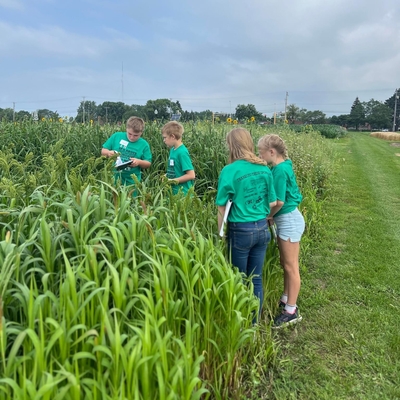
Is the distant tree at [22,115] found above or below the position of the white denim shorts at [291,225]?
above

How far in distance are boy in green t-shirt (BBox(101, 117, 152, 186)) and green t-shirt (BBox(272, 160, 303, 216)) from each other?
1.85 m

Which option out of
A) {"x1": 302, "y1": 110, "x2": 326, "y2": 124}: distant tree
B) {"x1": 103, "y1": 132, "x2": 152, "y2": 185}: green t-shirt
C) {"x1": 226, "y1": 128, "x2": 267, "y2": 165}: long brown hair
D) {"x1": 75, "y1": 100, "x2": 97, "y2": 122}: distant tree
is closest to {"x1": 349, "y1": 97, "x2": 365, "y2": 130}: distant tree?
{"x1": 302, "y1": 110, "x2": 326, "y2": 124}: distant tree

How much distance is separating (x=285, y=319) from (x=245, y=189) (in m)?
1.21

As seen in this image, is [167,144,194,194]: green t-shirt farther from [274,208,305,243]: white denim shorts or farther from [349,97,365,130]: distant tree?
[349,97,365,130]: distant tree

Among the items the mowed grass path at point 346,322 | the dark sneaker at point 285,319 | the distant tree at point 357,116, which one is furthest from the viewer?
the distant tree at point 357,116

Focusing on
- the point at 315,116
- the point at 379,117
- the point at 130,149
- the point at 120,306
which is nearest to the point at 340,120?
the point at 379,117

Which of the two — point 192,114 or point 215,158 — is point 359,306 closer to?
point 215,158

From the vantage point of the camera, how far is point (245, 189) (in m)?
2.58

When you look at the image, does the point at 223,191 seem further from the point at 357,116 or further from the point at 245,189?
the point at 357,116

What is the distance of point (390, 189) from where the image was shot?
9.23 meters

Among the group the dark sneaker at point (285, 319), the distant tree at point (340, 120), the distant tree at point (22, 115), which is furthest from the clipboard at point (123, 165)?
the distant tree at point (340, 120)

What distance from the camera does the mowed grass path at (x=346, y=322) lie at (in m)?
2.31

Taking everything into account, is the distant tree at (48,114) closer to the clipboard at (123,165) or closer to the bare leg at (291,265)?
the clipboard at (123,165)

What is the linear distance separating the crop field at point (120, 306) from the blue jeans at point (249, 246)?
0.15 metres
